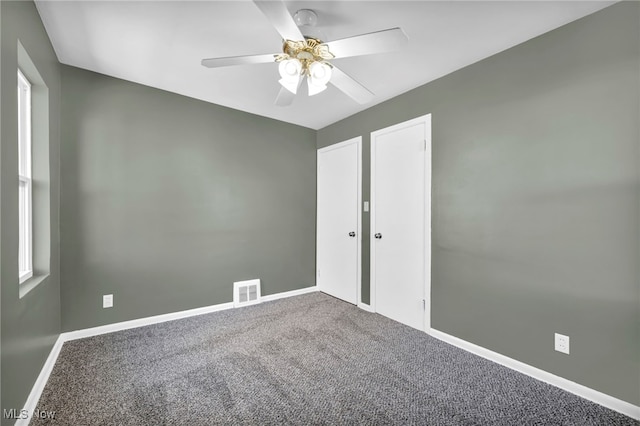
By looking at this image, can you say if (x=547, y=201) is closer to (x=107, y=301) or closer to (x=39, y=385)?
(x=39, y=385)

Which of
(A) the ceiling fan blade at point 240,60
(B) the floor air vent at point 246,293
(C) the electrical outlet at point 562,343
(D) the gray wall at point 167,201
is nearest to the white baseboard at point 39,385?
(D) the gray wall at point 167,201

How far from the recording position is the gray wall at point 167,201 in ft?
8.41

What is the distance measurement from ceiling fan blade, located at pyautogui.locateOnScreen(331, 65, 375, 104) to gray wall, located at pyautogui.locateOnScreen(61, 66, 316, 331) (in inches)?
74.0

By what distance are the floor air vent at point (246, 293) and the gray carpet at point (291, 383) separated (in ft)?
2.07

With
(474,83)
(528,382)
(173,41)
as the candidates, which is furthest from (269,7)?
(528,382)

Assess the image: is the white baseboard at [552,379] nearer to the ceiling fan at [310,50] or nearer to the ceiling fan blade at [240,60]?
the ceiling fan at [310,50]

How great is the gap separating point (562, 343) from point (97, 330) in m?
3.90

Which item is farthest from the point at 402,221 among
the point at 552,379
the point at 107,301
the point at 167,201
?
the point at 107,301

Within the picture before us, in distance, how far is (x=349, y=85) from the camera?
79.2 inches

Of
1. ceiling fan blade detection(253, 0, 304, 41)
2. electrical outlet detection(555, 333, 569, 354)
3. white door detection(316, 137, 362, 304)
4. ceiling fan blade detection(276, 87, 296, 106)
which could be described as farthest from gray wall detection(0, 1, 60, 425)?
electrical outlet detection(555, 333, 569, 354)

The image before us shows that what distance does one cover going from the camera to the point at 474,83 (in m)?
2.42

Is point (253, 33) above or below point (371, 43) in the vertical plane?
above

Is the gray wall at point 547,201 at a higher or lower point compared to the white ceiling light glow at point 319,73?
lower

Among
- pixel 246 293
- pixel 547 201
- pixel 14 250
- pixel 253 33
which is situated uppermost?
pixel 253 33
